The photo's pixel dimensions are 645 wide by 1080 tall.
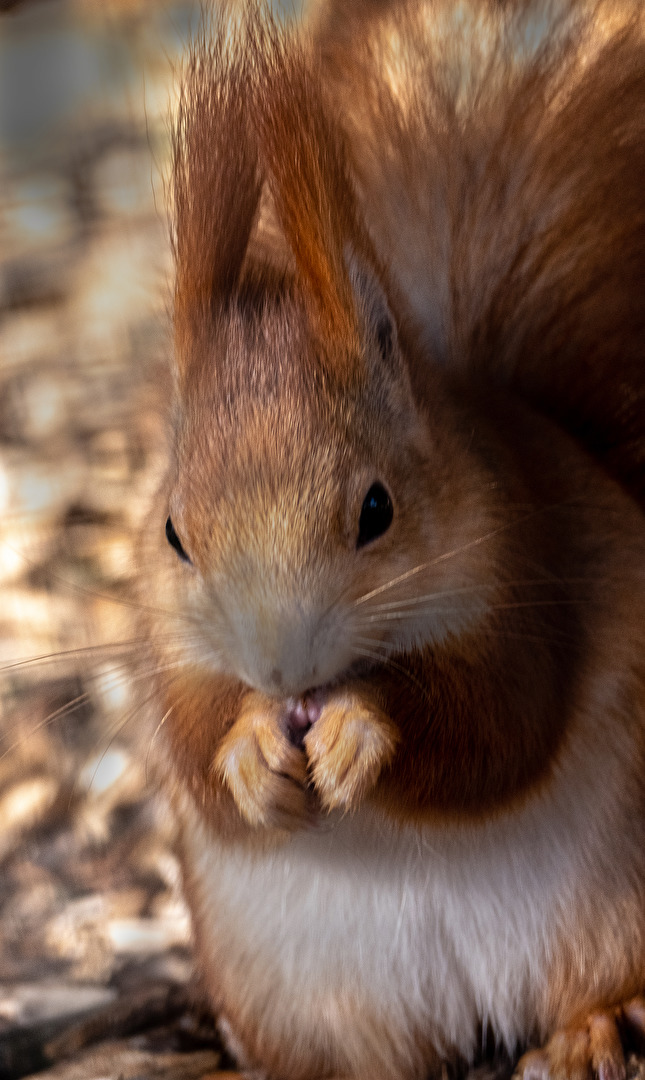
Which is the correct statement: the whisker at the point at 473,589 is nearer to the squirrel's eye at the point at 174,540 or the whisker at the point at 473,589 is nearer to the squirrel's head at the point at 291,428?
the squirrel's head at the point at 291,428

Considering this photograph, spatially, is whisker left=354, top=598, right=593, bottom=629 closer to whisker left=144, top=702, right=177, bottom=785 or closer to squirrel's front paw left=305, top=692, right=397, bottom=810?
squirrel's front paw left=305, top=692, right=397, bottom=810

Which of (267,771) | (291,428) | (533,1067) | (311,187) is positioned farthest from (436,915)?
(311,187)

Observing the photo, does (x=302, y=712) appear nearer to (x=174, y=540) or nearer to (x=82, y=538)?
(x=174, y=540)

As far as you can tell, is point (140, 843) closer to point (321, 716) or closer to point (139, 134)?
point (321, 716)

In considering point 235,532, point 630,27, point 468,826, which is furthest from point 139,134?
point 468,826

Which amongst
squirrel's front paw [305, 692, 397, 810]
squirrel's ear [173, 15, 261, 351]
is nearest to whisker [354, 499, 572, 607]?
squirrel's front paw [305, 692, 397, 810]
